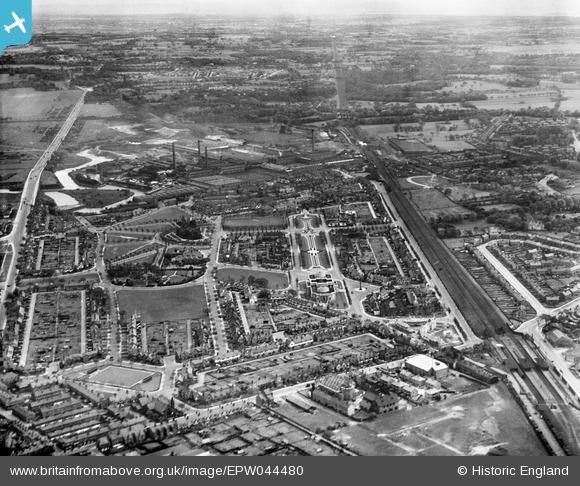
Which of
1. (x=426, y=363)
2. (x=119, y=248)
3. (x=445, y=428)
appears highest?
(x=119, y=248)

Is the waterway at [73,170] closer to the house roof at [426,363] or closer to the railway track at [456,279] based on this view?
the railway track at [456,279]

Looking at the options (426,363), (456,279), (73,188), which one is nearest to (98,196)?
(73,188)

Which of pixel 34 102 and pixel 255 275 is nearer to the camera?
pixel 255 275

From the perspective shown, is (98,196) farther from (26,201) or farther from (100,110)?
(100,110)

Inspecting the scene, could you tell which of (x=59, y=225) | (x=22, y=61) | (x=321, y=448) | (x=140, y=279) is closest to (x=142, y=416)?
(x=321, y=448)

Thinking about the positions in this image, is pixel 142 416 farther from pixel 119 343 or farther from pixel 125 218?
pixel 125 218

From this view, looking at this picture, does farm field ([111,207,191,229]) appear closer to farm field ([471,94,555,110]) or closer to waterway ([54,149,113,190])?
waterway ([54,149,113,190])

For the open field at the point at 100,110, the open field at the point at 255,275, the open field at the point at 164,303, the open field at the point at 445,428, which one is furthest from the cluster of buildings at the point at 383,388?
the open field at the point at 100,110
